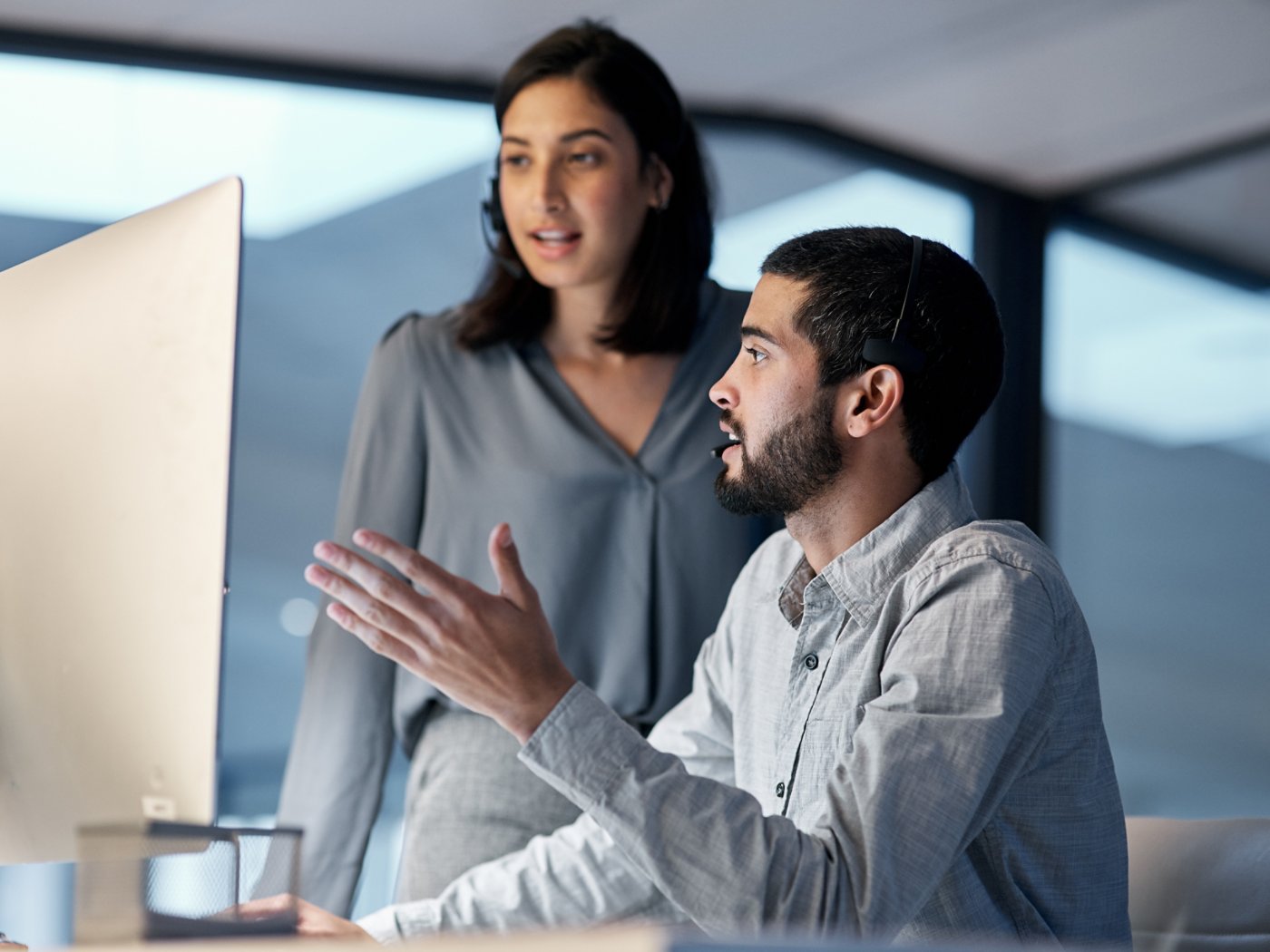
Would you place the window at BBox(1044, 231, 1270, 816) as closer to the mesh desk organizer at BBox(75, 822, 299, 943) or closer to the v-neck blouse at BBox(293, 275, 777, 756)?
the v-neck blouse at BBox(293, 275, 777, 756)

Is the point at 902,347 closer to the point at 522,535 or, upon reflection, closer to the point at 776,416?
the point at 776,416

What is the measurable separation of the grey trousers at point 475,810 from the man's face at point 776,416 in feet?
1.72

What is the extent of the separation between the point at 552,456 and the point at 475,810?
0.47 meters

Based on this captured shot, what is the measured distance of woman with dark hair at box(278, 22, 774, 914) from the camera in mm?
1896

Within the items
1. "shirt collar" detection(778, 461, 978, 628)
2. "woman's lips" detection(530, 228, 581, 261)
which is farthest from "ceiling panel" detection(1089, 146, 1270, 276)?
"shirt collar" detection(778, 461, 978, 628)

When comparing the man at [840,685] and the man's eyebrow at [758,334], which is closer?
the man at [840,685]

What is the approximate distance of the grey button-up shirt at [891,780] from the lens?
1122mm

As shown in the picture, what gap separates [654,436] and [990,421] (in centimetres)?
246

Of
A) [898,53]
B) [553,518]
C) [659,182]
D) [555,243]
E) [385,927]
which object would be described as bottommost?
[385,927]

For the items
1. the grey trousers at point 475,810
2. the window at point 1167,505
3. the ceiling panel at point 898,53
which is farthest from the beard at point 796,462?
the window at point 1167,505

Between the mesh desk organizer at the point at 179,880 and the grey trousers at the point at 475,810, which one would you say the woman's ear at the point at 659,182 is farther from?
the mesh desk organizer at the point at 179,880

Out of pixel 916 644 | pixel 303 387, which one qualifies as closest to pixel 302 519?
pixel 303 387

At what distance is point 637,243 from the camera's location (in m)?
2.09

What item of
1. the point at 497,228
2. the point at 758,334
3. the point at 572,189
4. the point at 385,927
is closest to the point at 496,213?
the point at 497,228
